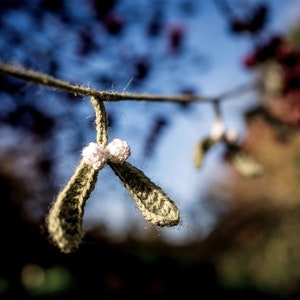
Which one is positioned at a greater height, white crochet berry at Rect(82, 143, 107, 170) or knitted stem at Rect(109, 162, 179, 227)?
white crochet berry at Rect(82, 143, 107, 170)

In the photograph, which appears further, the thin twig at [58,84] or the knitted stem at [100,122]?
the knitted stem at [100,122]

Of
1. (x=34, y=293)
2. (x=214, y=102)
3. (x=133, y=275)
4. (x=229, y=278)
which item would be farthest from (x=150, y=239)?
(x=214, y=102)

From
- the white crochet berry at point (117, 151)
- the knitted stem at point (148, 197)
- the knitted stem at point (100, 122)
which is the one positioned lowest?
the knitted stem at point (148, 197)

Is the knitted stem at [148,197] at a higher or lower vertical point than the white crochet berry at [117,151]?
lower

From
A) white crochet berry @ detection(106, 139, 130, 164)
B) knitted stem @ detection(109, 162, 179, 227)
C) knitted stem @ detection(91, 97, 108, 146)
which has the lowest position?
knitted stem @ detection(109, 162, 179, 227)
